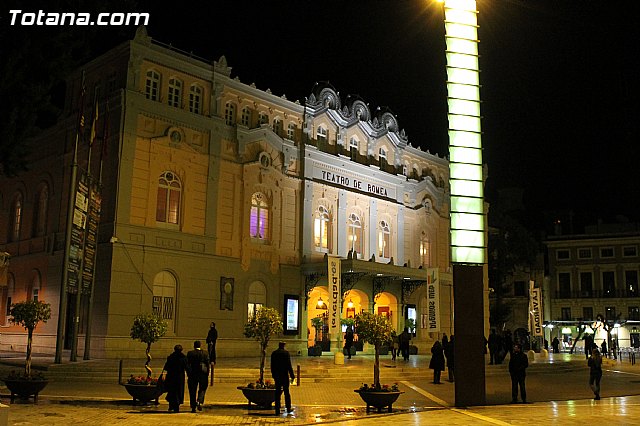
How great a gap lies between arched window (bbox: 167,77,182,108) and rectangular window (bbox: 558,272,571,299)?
51.3m

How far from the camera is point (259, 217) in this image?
3334 cm

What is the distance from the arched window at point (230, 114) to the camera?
32438mm

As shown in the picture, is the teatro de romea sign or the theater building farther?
the teatro de romea sign

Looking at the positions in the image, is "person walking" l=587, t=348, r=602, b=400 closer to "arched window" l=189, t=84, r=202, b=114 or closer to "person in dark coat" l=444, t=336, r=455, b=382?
"person in dark coat" l=444, t=336, r=455, b=382

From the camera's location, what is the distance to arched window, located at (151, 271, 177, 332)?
93.2 feet

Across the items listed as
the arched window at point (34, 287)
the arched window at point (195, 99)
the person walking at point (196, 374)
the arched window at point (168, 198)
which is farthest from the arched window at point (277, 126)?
the person walking at point (196, 374)

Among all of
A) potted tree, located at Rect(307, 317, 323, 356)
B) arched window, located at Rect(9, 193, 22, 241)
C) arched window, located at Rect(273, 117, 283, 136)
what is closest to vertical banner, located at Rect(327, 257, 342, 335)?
potted tree, located at Rect(307, 317, 323, 356)

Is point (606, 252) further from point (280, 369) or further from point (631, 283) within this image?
point (280, 369)

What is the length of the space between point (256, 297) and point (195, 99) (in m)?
10.4

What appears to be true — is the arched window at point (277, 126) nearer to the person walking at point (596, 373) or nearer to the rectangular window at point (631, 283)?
the person walking at point (596, 373)

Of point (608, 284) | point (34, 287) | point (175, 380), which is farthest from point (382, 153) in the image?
point (608, 284)

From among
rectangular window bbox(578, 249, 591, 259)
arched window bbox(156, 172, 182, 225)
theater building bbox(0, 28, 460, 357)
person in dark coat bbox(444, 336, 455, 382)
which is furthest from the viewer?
rectangular window bbox(578, 249, 591, 259)

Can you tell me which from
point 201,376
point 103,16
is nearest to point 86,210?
point 103,16

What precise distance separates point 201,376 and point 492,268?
4709cm
